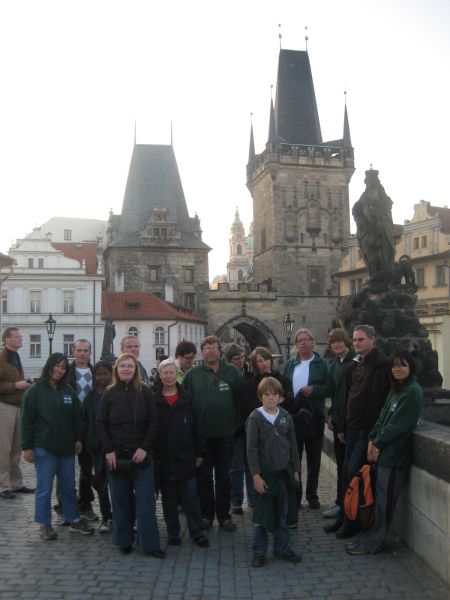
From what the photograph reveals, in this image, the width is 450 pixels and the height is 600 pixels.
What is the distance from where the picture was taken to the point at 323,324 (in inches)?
2042

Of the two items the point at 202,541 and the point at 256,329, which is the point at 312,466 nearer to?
the point at 202,541

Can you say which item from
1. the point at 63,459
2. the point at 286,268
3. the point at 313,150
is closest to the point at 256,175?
the point at 313,150

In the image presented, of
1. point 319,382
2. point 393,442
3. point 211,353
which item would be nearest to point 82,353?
point 211,353

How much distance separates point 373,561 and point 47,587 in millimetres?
2398

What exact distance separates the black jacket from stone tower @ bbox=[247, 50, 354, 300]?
149ft

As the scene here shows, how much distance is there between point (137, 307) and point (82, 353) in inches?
1455

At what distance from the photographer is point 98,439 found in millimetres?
6496

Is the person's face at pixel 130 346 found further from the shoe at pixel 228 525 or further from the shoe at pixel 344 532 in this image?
the shoe at pixel 344 532

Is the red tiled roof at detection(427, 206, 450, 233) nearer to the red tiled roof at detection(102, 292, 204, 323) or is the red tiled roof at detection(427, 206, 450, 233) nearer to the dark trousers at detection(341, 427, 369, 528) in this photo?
the red tiled roof at detection(102, 292, 204, 323)

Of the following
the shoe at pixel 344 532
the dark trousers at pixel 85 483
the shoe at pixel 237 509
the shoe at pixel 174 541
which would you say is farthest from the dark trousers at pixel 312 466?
the dark trousers at pixel 85 483

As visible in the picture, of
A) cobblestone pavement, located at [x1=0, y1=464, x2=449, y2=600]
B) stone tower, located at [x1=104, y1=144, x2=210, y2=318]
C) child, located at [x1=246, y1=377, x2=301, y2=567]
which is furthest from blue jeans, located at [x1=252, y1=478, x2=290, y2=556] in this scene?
stone tower, located at [x1=104, y1=144, x2=210, y2=318]

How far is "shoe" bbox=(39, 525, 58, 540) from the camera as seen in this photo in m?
6.07

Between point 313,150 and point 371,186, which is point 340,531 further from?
point 313,150

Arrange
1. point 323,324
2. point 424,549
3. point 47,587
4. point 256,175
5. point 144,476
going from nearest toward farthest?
point 47,587 → point 424,549 → point 144,476 → point 323,324 → point 256,175
